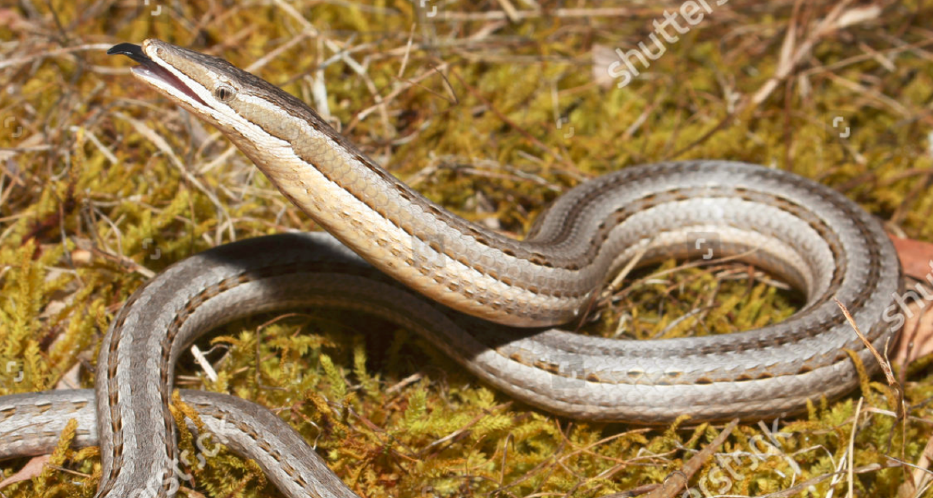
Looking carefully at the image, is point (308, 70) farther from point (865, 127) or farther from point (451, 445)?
point (865, 127)

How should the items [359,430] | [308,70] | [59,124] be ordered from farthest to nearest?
1. [308,70]
2. [59,124]
3. [359,430]

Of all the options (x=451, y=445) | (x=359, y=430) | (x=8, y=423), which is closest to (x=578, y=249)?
(x=451, y=445)
